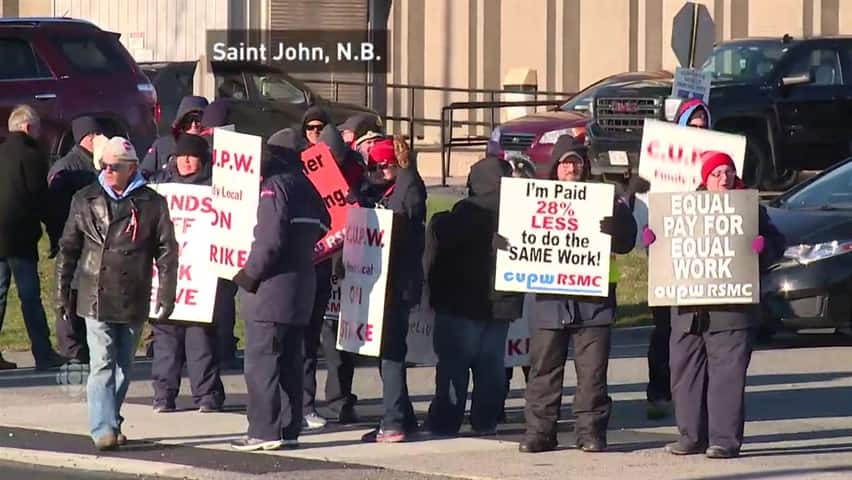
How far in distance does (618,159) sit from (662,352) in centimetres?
1244

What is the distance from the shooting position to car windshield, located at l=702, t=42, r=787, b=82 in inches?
985

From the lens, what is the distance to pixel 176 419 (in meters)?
12.4

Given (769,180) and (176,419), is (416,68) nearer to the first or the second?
(769,180)

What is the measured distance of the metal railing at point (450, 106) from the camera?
2930cm

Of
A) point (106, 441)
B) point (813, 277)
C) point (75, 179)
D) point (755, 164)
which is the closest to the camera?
point (106, 441)

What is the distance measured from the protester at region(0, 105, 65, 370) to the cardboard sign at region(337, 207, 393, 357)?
333 centimetres

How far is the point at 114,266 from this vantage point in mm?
11047

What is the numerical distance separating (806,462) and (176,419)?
401 centimetres

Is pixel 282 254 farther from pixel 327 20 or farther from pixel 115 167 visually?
pixel 327 20

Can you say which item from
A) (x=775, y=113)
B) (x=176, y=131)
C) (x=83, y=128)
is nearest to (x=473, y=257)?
(x=176, y=131)

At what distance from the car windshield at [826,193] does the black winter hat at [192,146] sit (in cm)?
578

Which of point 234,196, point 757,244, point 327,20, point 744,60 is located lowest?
point 757,244

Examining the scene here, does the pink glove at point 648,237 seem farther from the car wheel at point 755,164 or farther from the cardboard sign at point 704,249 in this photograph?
the car wheel at point 755,164

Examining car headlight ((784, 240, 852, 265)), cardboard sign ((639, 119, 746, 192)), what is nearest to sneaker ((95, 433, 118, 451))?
cardboard sign ((639, 119, 746, 192))
